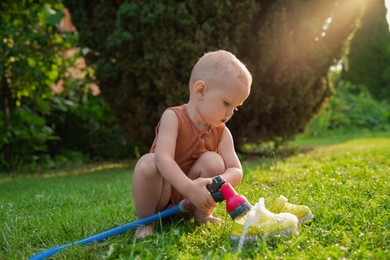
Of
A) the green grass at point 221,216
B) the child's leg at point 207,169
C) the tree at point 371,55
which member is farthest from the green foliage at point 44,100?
the tree at point 371,55

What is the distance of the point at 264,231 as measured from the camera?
2.13 metres

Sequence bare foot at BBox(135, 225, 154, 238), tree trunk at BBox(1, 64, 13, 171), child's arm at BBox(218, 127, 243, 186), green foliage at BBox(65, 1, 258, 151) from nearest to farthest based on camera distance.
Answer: bare foot at BBox(135, 225, 154, 238) → child's arm at BBox(218, 127, 243, 186) → green foliage at BBox(65, 1, 258, 151) → tree trunk at BBox(1, 64, 13, 171)

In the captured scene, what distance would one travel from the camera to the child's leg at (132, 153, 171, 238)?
8.04 feet

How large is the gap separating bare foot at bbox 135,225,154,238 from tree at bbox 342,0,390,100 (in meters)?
13.5

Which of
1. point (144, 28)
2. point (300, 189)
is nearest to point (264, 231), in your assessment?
point (300, 189)

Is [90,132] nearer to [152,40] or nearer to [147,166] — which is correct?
[152,40]

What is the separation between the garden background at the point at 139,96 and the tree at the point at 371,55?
8.94 meters

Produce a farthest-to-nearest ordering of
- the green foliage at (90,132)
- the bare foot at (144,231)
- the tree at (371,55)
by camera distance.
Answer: the tree at (371,55), the green foliage at (90,132), the bare foot at (144,231)

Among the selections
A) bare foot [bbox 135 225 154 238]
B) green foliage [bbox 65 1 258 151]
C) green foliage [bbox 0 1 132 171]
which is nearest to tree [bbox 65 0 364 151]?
green foliage [bbox 65 1 258 151]

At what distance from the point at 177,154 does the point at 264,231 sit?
0.71 meters

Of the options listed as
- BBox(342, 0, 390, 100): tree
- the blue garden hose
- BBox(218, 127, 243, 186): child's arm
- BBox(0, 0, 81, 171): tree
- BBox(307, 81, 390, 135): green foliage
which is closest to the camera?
the blue garden hose

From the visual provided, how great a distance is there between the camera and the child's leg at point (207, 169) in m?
2.55

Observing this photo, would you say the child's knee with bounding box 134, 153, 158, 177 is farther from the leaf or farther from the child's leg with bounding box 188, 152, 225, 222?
the leaf

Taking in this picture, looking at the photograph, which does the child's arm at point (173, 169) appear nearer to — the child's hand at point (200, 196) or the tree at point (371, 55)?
the child's hand at point (200, 196)
